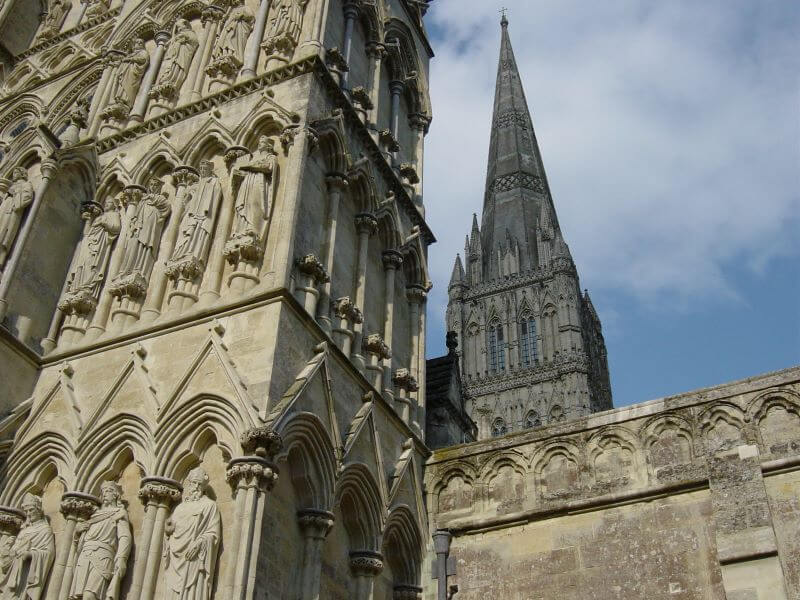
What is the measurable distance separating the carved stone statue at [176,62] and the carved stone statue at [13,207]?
7.54 feet

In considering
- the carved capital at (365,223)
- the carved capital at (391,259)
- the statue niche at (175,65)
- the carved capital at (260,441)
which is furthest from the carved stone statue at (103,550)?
the statue niche at (175,65)

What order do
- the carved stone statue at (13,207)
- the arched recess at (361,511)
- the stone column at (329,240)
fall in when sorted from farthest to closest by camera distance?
the carved stone statue at (13,207), the stone column at (329,240), the arched recess at (361,511)

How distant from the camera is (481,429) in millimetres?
56469

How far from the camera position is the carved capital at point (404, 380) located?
12.7m

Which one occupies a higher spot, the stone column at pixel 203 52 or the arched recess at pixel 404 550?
the stone column at pixel 203 52

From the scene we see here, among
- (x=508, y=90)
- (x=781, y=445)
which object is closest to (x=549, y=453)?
(x=781, y=445)

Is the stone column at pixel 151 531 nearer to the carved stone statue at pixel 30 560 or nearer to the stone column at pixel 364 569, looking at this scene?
A: the carved stone statue at pixel 30 560

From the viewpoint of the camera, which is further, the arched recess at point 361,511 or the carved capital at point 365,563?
the arched recess at point 361,511

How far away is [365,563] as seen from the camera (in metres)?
10.6

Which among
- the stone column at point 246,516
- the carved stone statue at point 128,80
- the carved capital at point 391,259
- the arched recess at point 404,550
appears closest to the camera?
the stone column at point 246,516

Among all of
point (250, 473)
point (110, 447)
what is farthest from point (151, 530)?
point (110, 447)

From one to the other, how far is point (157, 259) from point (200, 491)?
147 inches

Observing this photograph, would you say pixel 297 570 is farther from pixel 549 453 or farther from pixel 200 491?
pixel 549 453

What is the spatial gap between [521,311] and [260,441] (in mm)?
53854
